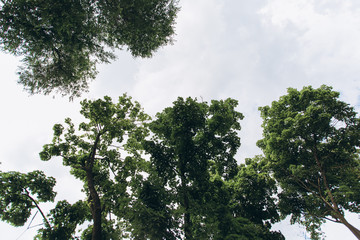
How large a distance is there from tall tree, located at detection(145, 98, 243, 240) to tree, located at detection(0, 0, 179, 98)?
5136 millimetres

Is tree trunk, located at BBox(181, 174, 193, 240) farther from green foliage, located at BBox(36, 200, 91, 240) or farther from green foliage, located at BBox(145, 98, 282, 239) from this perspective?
green foliage, located at BBox(36, 200, 91, 240)

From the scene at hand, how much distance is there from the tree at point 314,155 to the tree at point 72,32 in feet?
46.0

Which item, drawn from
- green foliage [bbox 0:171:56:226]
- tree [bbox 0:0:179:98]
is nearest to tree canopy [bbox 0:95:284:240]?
green foliage [bbox 0:171:56:226]

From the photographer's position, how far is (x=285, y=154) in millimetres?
16531

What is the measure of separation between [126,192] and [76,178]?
5257 millimetres

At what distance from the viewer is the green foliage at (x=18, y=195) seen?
11.1 metres

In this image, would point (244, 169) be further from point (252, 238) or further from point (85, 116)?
point (85, 116)

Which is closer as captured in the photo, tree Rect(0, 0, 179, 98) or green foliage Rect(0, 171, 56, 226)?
tree Rect(0, 0, 179, 98)

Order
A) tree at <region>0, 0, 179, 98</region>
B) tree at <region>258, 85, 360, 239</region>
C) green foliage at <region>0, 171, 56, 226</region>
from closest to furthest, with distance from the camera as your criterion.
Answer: tree at <region>0, 0, 179, 98</region>, green foliage at <region>0, 171, 56, 226</region>, tree at <region>258, 85, 360, 239</region>

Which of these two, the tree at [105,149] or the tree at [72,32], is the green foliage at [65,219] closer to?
the tree at [105,149]

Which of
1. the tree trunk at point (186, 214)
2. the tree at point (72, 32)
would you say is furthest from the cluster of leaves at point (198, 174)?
the tree at point (72, 32)

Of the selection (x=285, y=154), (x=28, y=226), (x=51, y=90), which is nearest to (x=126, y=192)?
(x=28, y=226)

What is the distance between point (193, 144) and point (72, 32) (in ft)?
33.0

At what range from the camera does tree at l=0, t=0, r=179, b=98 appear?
25.8 feet
